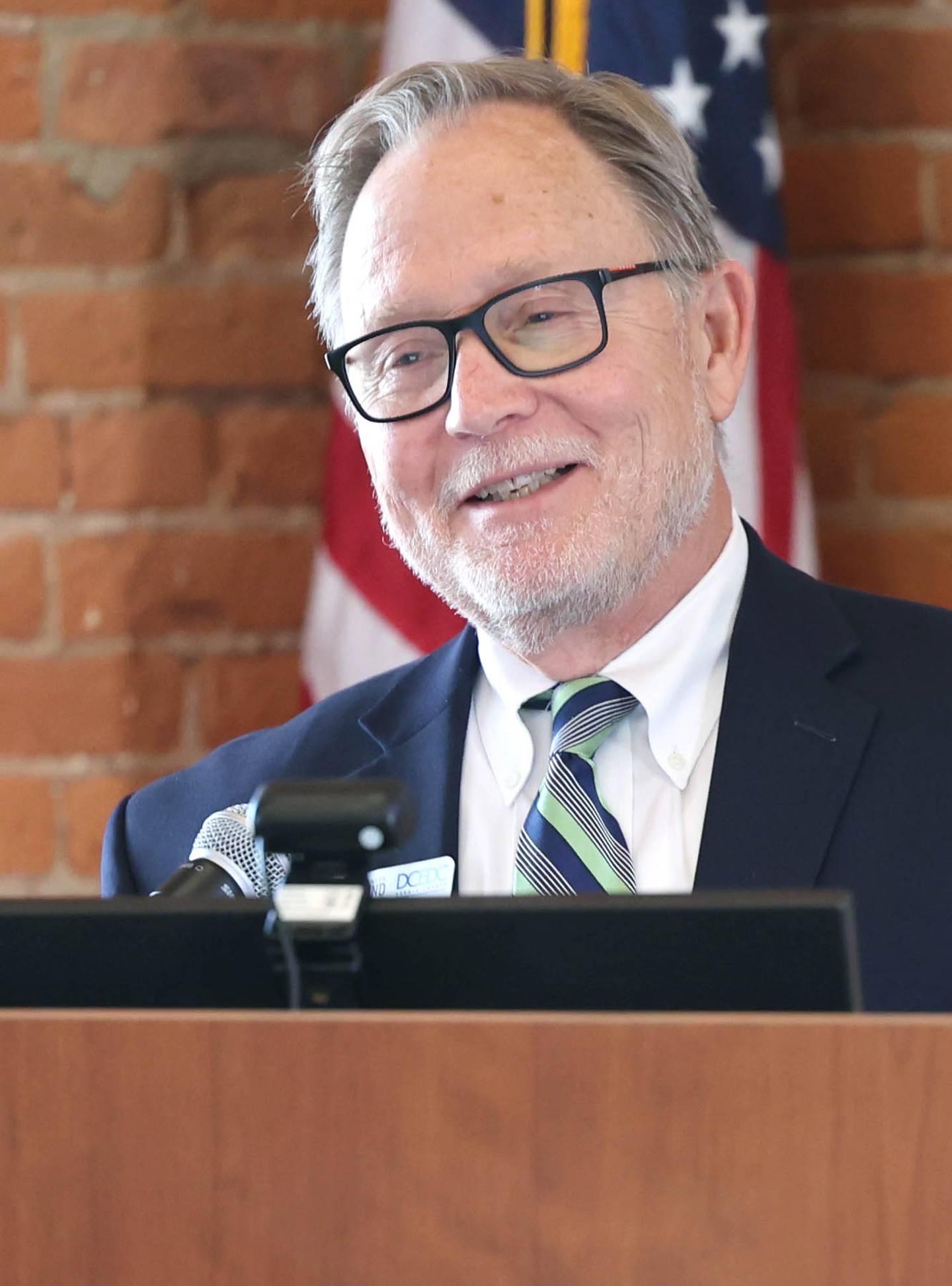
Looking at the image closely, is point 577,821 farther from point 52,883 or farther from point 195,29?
point 195,29

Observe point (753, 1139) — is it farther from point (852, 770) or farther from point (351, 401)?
point (351, 401)

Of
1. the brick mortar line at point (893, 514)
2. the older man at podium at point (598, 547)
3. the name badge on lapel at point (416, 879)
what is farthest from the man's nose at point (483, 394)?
the brick mortar line at point (893, 514)

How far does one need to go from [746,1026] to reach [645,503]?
79cm

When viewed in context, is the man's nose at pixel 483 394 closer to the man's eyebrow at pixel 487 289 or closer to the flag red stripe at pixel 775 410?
the man's eyebrow at pixel 487 289

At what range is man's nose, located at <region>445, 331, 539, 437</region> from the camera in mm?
1275

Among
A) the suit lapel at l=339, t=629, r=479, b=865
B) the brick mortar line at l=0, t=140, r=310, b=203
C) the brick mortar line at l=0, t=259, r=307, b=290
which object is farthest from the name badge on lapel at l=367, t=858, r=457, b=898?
the brick mortar line at l=0, t=140, r=310, b=203

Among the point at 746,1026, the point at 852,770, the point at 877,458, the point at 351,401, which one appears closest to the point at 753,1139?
the point at 746,1026

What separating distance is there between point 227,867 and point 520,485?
59 cm

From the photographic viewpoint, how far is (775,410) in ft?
5.41

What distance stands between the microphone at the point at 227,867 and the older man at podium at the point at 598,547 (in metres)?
0.45

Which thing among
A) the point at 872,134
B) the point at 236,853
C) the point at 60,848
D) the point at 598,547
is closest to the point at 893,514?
the point at 872,134

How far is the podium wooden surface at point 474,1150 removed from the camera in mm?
513

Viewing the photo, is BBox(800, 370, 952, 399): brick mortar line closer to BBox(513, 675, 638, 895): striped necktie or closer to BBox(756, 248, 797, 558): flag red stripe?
BBox(756, 248, 797, 558): flag red stripe

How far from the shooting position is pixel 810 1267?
0.51 m
